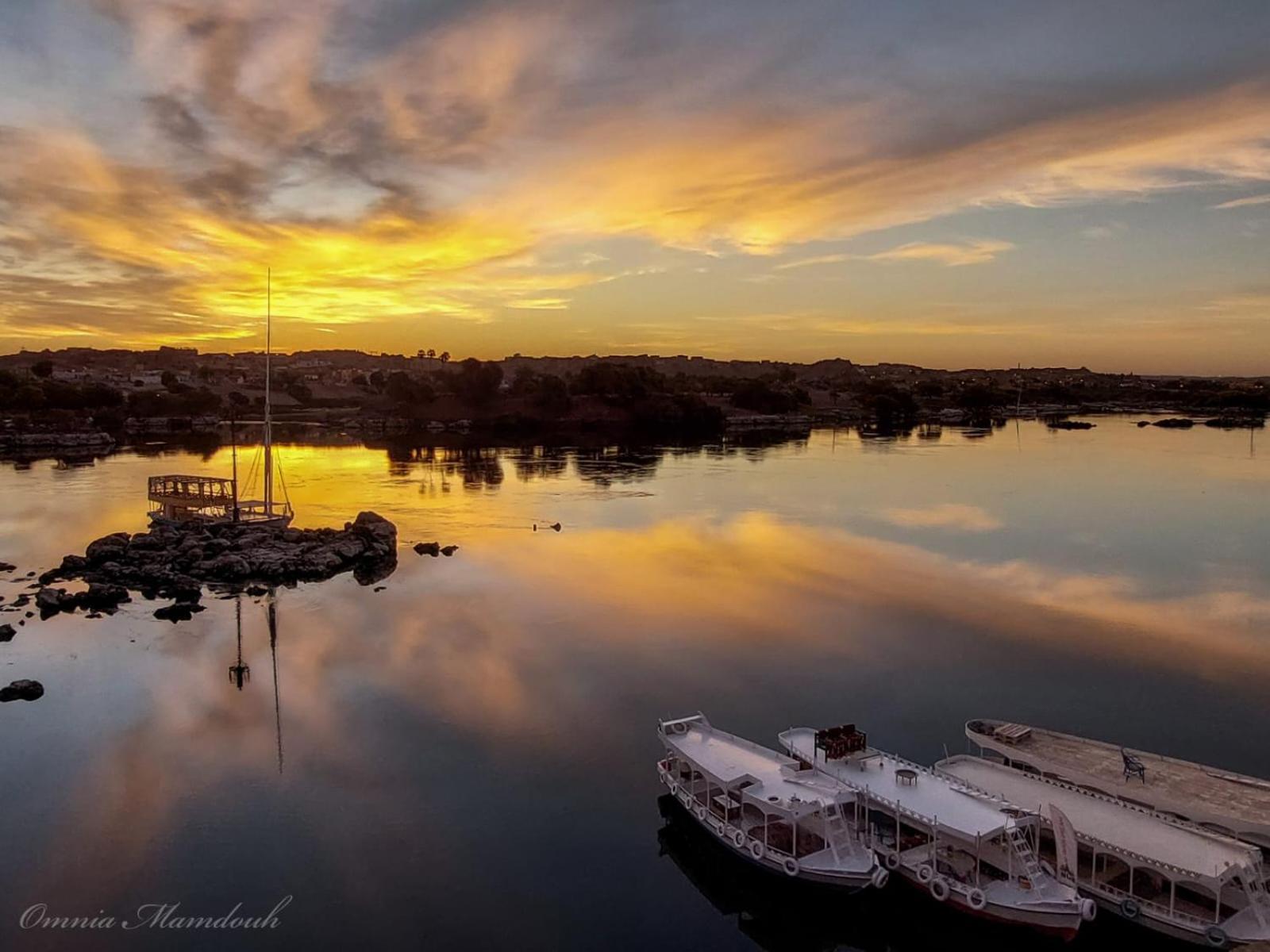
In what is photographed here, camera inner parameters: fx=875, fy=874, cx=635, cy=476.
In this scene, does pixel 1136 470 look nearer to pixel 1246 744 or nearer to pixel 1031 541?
pixel 1031 541

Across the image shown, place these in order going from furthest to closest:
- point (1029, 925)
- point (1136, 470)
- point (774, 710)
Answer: point (1136, 470), point (774, 710), point (1029, 925)

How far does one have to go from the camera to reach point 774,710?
2152 cm

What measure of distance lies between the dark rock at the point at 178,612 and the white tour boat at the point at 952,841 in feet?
A: 74.7

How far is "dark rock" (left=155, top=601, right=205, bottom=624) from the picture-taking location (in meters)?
29.5

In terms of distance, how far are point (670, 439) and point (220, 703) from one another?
82.8 meters

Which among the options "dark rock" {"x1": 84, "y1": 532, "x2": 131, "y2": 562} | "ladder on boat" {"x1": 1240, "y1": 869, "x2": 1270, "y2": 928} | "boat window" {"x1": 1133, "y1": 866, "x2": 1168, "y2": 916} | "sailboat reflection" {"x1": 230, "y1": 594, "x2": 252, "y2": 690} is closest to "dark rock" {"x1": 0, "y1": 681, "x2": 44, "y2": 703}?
"sailboat reflection" {"x1": 230, "y1": 594, "x2": 252, "y2": 690}

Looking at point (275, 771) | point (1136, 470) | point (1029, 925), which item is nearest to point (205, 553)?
point (275, 771)

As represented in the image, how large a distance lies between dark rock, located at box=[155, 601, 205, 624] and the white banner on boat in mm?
26757

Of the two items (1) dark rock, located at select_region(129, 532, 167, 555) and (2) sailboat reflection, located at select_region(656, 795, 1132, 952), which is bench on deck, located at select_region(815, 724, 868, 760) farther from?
(1) dark rock, located at select_region(129, 532, 167, 555)

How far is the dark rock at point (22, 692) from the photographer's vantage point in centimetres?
2233

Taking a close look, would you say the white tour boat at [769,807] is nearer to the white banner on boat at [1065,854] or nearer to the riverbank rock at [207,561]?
the white banner on boat at [1065,854]

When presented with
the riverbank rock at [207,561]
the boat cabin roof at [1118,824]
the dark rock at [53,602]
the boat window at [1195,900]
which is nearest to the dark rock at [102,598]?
the riverbank rock at [207,561]

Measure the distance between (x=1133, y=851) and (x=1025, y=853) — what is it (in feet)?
5.26

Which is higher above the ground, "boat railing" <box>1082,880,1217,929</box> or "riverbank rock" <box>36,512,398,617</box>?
"riverbank rock" <box>36,512,398,617</box>
